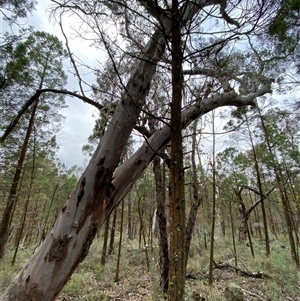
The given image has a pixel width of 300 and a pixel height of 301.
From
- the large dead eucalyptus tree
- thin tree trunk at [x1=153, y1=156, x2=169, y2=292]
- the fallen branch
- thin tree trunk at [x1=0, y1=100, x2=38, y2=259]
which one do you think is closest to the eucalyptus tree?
thin tree trunk at [x1=0, y1=100, x2=38, y2=259]

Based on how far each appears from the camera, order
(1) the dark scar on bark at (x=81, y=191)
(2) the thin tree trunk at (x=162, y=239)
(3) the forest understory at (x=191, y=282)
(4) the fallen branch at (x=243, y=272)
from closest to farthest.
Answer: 1. (1) the dark scar on bark at (x=81, y=191)
2. (3) the forest understory at (x=191, y=282)
3. (2) the thin tree trunk at (x=162, y=239)
4. (4) the fallen branch at (x=243, y=272)

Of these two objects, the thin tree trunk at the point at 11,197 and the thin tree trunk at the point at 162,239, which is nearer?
the thin tree trunk at the point at 162,239

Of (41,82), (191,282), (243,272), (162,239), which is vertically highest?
(41,82)

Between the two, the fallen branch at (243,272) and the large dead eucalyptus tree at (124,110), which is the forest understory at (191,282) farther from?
the large dead eucalyptus tree at (124,110)

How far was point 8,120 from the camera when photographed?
618 cm

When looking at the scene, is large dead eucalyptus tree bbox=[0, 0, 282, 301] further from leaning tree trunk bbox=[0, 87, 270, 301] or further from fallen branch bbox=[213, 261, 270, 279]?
fallen branch bbox=[213, 261, 270, 279]

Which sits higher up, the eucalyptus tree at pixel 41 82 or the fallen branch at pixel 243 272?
the eucalyptus tree at pixel 41 82

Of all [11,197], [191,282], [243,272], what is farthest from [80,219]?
[243,272]

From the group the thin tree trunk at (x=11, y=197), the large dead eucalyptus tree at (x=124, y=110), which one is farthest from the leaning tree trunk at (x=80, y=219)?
the thin tree trunk at (x=11, y=197)

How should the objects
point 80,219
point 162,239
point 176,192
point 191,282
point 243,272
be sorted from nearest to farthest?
point 176,192, point 80,219, point 162,239, point 191,282, point 243,272

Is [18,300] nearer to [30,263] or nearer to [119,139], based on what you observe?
[30,263]

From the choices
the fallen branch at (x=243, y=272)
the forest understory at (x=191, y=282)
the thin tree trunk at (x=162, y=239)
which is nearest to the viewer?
the forest understory at (x=191, y=282)

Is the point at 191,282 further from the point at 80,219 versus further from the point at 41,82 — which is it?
the point at 41,82

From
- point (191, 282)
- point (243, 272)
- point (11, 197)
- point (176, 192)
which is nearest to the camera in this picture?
point (176, 192)
